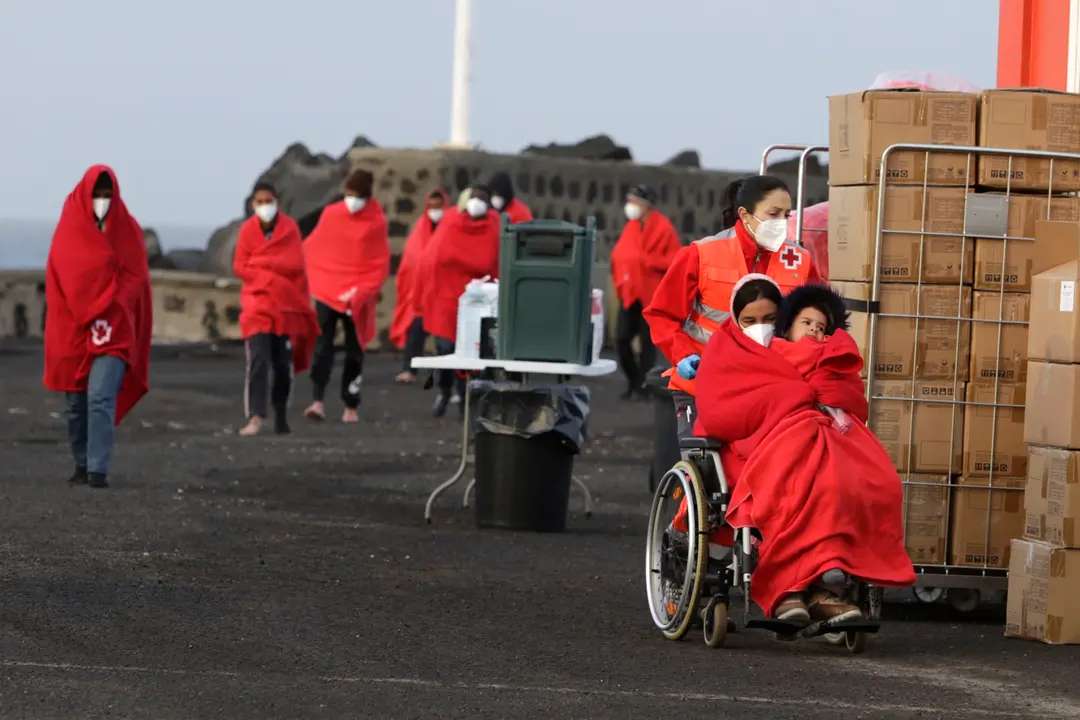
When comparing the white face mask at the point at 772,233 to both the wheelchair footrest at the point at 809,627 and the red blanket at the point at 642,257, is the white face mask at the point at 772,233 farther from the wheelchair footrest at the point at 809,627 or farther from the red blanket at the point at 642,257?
the red blanket at the point at 642,257

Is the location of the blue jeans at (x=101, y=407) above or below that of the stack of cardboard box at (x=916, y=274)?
below

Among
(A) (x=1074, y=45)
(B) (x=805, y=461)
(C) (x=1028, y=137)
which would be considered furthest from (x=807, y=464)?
(A) (x=1074, y=45)

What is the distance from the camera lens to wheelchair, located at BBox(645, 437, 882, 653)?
7863mm

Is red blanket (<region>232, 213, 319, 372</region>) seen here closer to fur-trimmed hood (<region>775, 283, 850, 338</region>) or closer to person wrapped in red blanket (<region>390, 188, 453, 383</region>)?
person wrapped in red blanket (<region>390, 188, 453, 383</region>)

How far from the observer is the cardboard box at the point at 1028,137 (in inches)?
352

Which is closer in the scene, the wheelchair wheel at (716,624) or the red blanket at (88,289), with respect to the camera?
the wheelchair wheel at (716,624)

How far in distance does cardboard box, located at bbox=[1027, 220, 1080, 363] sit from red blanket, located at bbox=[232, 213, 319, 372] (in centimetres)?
906

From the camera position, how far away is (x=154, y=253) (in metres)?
35.8

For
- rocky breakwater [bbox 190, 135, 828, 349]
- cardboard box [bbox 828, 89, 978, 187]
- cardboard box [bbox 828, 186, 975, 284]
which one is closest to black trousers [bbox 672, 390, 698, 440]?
cardboard box [bbox 828, 186, 975, 284]

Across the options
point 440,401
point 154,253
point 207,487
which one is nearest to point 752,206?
point 207,487

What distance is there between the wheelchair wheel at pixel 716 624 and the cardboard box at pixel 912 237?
1.58 metres

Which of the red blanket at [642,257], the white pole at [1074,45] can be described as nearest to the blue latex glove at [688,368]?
the white pole at [1074,45]

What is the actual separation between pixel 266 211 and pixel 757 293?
370 inches

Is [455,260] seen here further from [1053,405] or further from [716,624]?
[716,624]
